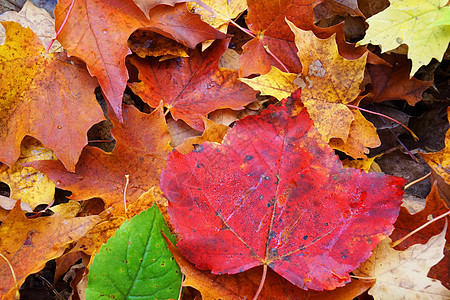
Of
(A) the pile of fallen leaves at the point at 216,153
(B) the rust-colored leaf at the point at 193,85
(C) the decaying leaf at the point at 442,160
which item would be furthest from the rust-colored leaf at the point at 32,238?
(C) the decaying leaf at the point at 442,160

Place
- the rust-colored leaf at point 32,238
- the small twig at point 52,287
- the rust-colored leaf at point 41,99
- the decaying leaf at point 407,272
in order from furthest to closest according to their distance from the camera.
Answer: the small twig at point 52,287
the rust-colored leaf at point 41,99
the rust-colored leaf at point 32,238
the decaying leaf at point 407,272

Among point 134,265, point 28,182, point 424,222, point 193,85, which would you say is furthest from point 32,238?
point 424,222

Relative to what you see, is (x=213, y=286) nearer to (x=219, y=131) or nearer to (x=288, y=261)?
(x=288, y=261)

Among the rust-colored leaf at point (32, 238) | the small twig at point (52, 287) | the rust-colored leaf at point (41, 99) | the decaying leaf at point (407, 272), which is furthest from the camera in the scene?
the small twig at point (52, 287)

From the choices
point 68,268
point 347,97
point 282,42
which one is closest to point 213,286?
point 68,268

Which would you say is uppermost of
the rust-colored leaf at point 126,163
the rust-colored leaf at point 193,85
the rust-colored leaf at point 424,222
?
Result: the rust-colored leaf at point 193,85

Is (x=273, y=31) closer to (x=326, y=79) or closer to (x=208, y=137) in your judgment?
(x=326, y=79)

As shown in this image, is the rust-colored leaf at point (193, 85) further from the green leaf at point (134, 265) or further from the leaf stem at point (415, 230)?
the leaf stem at point (415, 230)

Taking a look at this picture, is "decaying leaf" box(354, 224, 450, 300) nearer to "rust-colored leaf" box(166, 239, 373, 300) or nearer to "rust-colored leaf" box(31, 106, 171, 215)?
"rust-colored leaf" box(166, 239, 373, 300)
